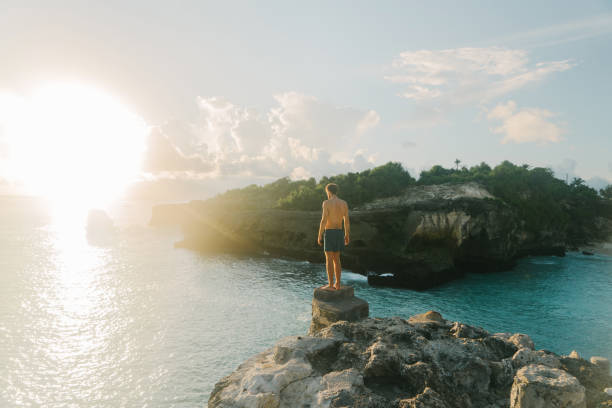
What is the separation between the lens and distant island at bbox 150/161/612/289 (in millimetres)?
37844

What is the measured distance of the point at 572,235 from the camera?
199 feet

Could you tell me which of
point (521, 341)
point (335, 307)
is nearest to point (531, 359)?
point (521, 341)

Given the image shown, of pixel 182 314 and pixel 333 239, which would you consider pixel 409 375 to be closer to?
pixel 333 239

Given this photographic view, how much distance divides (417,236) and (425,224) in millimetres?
1787

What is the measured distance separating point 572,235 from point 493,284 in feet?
141

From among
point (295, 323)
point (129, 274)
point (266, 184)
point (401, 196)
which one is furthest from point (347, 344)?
point (266, 184)

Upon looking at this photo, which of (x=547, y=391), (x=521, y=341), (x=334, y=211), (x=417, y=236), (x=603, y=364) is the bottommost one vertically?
(x=417, y=236)

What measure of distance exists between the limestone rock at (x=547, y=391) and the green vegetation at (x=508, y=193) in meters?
44.4

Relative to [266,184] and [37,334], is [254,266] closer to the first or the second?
[37,334]

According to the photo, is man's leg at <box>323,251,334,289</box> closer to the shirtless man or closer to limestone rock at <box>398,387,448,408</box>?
the shirtless man

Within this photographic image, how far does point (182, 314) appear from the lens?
20.7 metres

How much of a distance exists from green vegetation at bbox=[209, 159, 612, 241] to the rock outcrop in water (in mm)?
42993

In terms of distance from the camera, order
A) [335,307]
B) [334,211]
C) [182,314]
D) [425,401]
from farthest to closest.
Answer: [182,314]
[334,211]
[335,307]
[425,401]

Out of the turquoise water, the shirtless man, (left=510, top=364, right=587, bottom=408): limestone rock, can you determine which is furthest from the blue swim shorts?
the turquoise water
